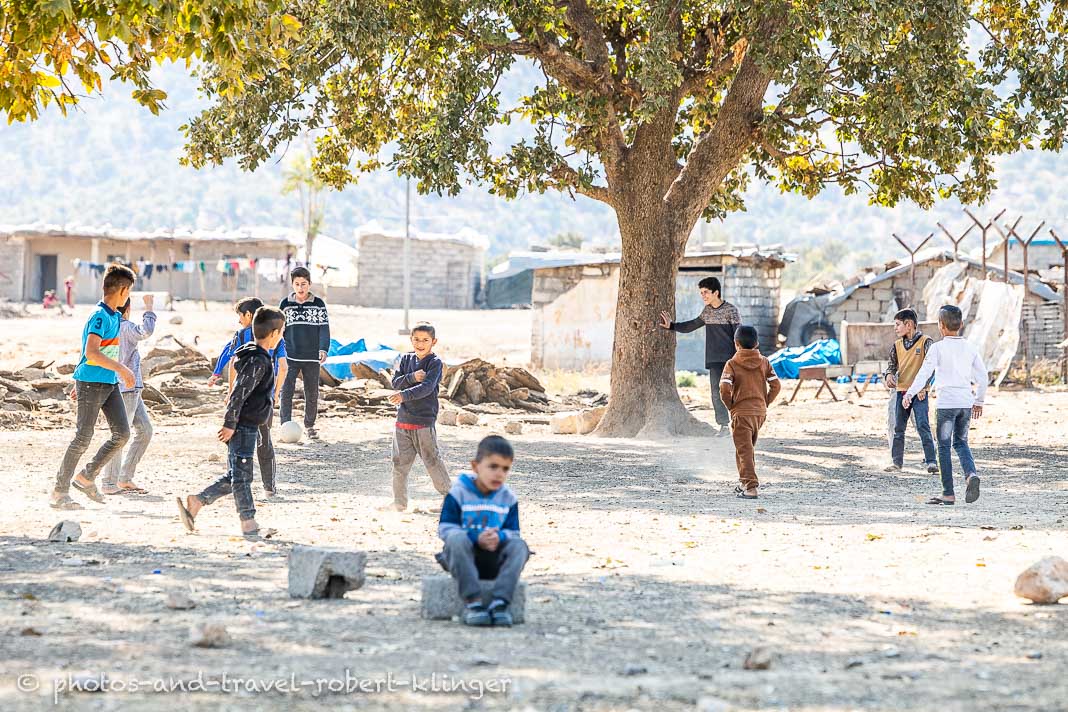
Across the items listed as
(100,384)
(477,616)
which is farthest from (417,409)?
(477,616)

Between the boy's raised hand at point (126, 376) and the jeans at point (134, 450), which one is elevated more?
the boy's raised hand at point (126, 376)

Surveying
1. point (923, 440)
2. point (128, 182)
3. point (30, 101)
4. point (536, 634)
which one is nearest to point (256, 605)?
point (536, 634)

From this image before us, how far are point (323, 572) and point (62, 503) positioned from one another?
373cm

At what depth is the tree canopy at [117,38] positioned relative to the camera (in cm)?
677

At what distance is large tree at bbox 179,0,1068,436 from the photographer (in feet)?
42.2

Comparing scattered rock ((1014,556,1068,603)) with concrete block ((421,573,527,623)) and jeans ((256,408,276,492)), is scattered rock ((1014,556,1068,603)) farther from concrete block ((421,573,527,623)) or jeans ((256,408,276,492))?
jeans ((256,408,276,492))

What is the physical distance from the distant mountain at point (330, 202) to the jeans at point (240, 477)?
106446 millimetres

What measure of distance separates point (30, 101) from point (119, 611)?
12.8 feet

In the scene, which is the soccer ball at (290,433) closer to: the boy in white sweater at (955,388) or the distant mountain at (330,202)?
the boy in white sweater at (955,388)

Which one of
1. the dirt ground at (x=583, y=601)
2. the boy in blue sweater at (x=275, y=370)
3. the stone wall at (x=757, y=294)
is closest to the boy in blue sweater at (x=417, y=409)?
the dirt ground at (x=583, y=601)

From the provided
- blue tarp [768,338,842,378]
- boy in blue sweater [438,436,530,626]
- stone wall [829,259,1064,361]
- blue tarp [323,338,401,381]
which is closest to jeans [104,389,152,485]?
boy in blue sweater [438,436,530,626]

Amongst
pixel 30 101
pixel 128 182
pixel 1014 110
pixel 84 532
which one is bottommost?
pixel 84 532

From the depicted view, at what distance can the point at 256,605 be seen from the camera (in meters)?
5.50

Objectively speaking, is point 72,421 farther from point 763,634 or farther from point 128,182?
point 128,182
